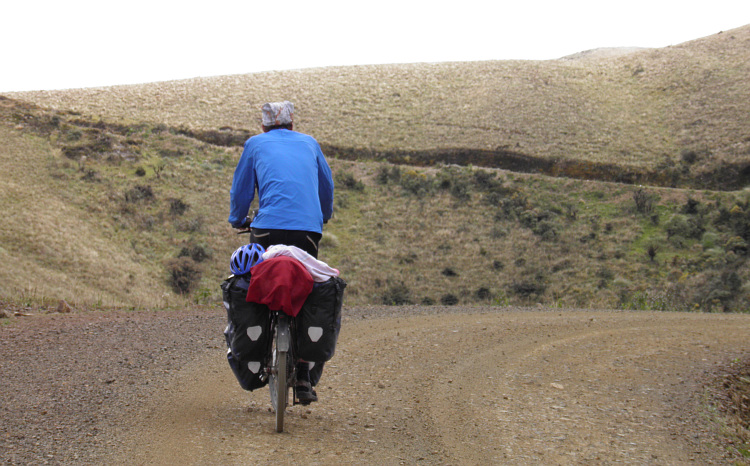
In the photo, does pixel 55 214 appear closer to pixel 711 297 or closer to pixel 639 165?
pixel 711 297

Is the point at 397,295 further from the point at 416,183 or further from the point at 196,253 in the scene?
the point at 416,183

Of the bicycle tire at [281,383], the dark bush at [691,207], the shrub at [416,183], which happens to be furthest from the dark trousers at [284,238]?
the shrub at [416,183]

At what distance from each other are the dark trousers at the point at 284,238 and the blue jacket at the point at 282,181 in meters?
0.04

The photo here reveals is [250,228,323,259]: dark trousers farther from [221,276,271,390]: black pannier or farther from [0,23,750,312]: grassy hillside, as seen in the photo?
[0,23,750,312]: grassy hillside

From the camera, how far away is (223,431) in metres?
4.46

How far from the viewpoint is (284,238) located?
15.3 ft

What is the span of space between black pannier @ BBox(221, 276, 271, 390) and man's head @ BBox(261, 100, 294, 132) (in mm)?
1297

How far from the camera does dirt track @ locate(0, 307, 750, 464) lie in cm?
418

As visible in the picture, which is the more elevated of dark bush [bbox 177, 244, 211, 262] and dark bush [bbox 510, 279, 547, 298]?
dark bush [bbox 177, 244, 211, 262]

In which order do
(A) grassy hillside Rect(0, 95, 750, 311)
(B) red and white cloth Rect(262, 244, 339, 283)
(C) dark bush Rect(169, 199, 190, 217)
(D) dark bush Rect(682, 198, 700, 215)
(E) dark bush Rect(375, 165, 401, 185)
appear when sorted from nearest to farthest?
(B) red and white cloth Rect(262, 244, 339, 283)
(A) grassy hillside Rect(0, 95, 750, 311)
(C) dark bush Rect(169, 199, 190, 217)
(D) dark bush Rect(682, 198, 700, 215)
(E) dark bush Rect(375, 165, 401, 185)

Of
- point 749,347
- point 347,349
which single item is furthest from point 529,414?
point 749,347

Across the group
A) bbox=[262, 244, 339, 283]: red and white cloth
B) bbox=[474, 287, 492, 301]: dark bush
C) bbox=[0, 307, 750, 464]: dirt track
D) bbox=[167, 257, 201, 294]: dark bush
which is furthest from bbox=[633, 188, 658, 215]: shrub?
bbox=[262, 244, 339, 283]: red and white cloth

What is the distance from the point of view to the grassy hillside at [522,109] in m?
39.7

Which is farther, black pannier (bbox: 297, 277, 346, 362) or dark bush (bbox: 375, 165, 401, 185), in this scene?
dark bush (bbox: 375, 165, 401, 185)
